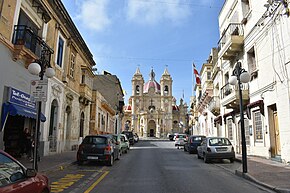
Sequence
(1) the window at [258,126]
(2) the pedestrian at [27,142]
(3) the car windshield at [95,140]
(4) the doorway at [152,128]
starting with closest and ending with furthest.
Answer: (3) the car windshield at [95,140], (2) the pedestrian at [27,142], (1) the window at [258,126], (4) the doorway at [152,128]

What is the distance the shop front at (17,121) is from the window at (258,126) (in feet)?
44.7

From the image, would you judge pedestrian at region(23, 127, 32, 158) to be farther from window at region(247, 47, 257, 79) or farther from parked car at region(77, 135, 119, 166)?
window at region(247, 47, 257, 79)

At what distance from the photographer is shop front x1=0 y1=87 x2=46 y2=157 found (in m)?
11.6

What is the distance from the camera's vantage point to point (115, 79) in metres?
49.0

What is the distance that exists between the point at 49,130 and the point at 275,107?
1473 cm

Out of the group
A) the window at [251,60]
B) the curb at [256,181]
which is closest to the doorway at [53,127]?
the curb at [256,181]

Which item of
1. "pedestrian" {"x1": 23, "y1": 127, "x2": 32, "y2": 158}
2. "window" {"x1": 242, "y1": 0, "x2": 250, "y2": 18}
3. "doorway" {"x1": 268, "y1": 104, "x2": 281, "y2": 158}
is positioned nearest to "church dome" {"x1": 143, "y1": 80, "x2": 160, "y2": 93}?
"window" {"x1": 242, "y1": 0, "x2": 250, "y2": 18}

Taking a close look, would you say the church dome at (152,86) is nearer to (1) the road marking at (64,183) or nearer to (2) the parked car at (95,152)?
(2) the parked car at (95,152)

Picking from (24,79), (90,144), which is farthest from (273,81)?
(24,79)

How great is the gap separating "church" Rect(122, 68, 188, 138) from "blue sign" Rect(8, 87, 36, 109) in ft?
249

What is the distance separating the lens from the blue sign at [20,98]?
11780mm

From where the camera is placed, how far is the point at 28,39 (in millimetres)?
13664

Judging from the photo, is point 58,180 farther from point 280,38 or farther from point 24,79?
point 280,38

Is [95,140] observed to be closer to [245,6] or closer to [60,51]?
[60,51]
